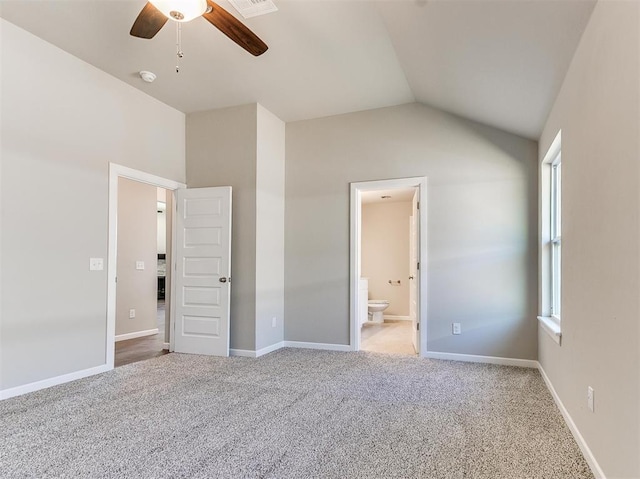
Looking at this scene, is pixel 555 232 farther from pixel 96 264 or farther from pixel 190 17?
pixel 96 264

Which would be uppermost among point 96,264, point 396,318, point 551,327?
point 96,264

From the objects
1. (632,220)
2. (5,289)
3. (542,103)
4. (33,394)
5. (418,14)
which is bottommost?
(33,394)

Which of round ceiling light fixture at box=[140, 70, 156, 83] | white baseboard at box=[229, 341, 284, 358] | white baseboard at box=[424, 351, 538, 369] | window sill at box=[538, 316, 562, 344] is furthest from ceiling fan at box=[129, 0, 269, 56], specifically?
white baseboard at box=[424, 351, 538, 369]

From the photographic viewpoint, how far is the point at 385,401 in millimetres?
2922

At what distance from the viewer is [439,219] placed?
170 inches

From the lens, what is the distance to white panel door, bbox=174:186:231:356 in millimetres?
4398

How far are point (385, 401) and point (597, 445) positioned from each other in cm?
135

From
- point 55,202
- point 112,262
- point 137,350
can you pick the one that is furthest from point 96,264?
point 137,350

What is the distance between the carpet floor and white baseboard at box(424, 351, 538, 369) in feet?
1.08

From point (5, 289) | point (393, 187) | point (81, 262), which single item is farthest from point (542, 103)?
point (5, 289)

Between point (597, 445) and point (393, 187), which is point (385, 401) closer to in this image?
point (597, 445)

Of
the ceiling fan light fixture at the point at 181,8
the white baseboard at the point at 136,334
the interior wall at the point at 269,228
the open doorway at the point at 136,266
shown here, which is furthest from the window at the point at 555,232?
the white baseboard at the point at 136,334

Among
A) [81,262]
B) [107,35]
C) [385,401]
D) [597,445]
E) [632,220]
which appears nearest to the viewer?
[632,220]

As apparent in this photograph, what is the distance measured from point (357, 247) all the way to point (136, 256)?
323 centimetres
